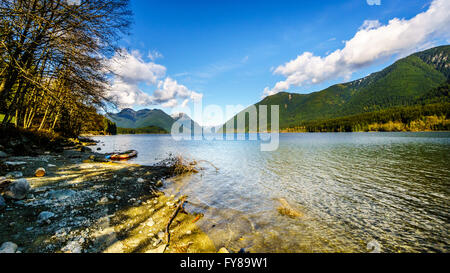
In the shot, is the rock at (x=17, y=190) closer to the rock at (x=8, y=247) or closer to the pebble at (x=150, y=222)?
the rock at (x=8, y=247)

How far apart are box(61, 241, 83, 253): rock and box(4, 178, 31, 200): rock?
3.27 m

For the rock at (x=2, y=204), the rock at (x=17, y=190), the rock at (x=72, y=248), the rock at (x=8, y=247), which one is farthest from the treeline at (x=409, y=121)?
the rock at (x=2, y=204)

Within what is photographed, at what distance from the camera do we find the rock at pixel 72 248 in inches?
141

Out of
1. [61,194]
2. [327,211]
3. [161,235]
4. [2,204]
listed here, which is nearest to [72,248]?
[161,235]

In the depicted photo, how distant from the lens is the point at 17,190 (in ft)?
17.1

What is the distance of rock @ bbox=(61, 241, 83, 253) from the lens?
141 inches

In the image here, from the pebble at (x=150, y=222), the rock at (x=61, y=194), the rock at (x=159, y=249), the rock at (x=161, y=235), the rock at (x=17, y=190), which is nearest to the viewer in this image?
the rock at (x=159, y=249)

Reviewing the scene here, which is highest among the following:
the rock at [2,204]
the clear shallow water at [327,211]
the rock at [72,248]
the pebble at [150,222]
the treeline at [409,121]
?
the treeline at [409,121]

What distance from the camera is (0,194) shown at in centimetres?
484

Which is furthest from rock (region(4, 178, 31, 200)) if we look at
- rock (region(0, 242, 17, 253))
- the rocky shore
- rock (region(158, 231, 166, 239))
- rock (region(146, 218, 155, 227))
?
rock (region(158, 231, 166, 239))

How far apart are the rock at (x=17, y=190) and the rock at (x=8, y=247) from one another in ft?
9.38
